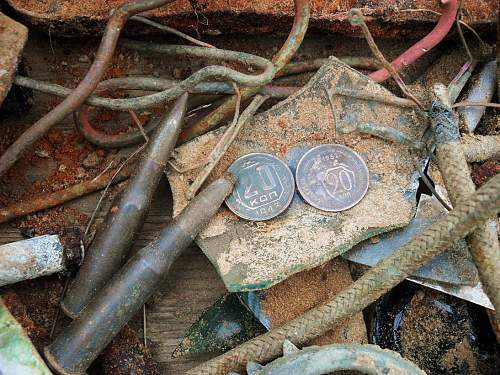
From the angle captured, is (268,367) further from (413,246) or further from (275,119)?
(275,119)

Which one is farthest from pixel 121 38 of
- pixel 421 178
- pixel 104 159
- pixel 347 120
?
pixel 421 178

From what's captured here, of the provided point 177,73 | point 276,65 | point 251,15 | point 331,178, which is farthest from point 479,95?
point 177,73

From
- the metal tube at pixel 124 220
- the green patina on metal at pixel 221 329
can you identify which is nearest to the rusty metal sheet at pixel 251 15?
the metal tube at pixel 124 220

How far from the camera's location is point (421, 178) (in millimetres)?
2600

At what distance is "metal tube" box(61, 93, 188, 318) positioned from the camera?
7.86 ft

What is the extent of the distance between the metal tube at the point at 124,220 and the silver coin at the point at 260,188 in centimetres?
28

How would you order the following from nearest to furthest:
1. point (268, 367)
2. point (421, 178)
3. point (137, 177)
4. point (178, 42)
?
point (268, 367) → point (137, 177) → point (421, 178) → point (178, 42)

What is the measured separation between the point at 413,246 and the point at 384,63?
0.71 meters

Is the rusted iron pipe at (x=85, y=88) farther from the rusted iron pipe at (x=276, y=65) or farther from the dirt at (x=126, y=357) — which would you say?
the dirt at (x=126, y=357)

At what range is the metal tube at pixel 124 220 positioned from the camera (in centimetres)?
239

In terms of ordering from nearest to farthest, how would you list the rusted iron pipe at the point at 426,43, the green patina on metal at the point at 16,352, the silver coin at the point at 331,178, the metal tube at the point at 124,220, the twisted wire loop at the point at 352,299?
the green patina on metal at the point at 16,352 < the twisted wire loop at the point at 352,299 < the metal tube at the point at 124,220 < the silver coin at the point at 331,178 < the rusted iron pipe at the point at 426,43

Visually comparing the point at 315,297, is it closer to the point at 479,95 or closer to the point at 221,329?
the point at 221,329

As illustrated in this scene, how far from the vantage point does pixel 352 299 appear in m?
2.32

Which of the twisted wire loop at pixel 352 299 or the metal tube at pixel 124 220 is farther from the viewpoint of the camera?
the metal tube at pixel 124 220
